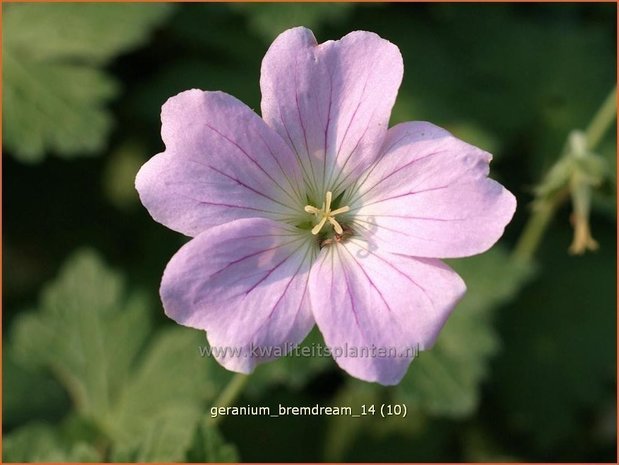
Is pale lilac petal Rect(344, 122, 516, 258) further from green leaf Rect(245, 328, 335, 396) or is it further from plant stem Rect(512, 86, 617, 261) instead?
plant stem Rect(512, 86, 617, 261)

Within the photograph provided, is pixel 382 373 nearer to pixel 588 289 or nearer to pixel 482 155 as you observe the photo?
pixel 482 155

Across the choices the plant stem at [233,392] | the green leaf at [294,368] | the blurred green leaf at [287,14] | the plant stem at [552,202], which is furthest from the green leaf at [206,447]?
the blurred green leaf at [287,14]

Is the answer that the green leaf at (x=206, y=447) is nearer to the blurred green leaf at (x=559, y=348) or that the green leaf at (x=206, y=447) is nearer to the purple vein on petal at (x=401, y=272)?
the purple vein on petal at (x=401, y=272)

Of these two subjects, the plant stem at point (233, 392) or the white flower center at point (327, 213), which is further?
the plant stem at point (233, 392)

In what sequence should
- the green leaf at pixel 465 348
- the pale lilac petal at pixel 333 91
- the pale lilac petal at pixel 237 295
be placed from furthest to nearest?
the green leaf at pixel 465 348 < the pale lilac petal at pixel 333 91 < the pale lilac petal at pixel 237 295

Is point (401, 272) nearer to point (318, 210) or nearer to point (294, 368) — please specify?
point (318, 210)

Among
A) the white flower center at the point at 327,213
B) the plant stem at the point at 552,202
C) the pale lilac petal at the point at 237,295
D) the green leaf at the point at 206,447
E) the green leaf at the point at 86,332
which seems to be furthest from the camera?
the green leaf at the point at 86,332

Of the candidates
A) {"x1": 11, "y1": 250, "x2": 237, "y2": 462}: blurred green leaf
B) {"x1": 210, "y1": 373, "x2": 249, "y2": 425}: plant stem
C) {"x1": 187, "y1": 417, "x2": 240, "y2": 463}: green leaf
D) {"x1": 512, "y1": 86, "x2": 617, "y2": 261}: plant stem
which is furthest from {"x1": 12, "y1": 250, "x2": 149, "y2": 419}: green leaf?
{"x1": 512, "y1": 86, "x2": 617, "y2": 261}: plant stem
